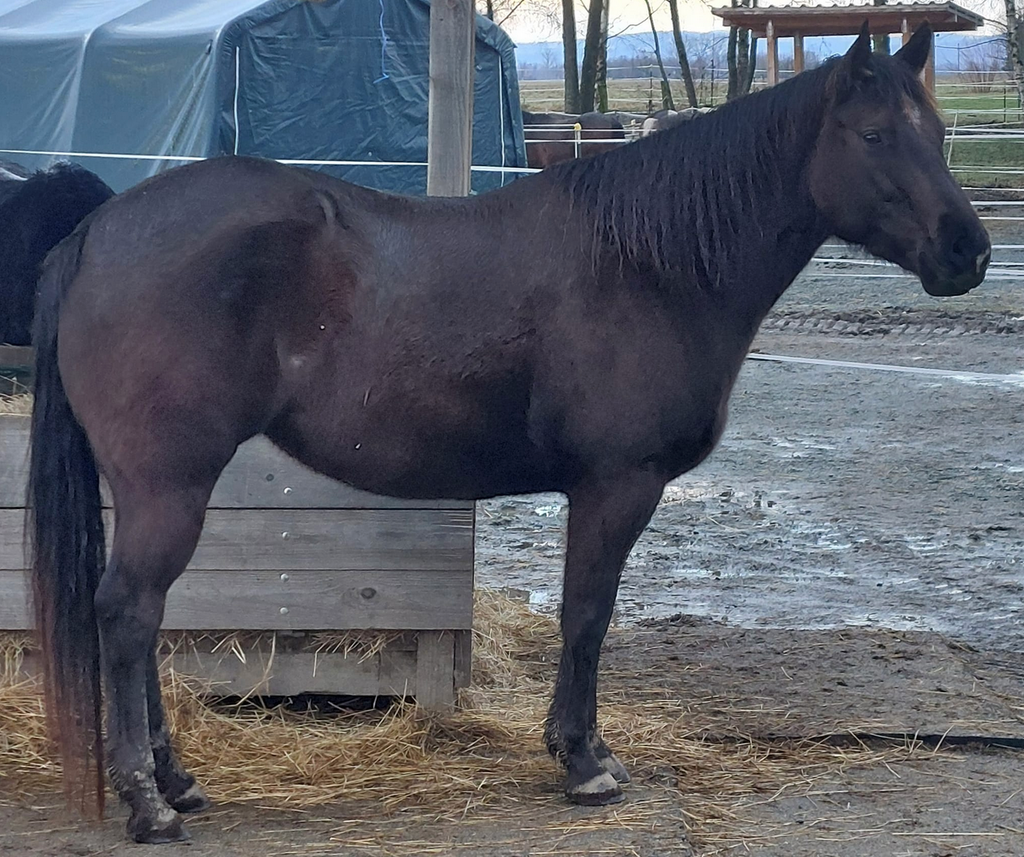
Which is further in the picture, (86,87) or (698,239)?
(86,87)

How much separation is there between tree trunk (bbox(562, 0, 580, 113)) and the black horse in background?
2486 centimetres

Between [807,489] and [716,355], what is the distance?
3573mm

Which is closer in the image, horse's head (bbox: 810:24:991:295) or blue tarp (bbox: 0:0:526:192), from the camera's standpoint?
horse's head (bbox: 810:24:991:295)

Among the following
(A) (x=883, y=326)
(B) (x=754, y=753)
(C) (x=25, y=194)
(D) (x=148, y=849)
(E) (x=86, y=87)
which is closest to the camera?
(D) (x=148, y=849)

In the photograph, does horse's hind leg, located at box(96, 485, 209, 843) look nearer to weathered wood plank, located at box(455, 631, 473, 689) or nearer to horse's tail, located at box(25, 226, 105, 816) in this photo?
horse's tail, located at box(25, 226, 105, 816)

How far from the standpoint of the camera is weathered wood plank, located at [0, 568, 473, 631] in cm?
360

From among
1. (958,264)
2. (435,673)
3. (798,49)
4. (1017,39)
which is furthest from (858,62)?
(1017,39)

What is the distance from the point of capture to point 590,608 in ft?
10.4

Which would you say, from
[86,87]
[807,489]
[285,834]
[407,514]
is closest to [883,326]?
[807,489]

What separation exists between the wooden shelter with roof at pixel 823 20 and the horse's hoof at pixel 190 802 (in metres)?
14.4

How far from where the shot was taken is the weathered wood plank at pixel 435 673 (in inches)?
146

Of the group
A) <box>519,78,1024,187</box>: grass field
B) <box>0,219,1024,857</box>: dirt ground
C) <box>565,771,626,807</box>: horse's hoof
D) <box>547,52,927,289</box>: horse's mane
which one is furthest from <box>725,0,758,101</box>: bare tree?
<box>565,771,626,807</box>: horse's hoof

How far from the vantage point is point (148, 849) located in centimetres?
289

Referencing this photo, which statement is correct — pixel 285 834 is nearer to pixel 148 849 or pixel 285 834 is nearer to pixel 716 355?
pixel 148 849
